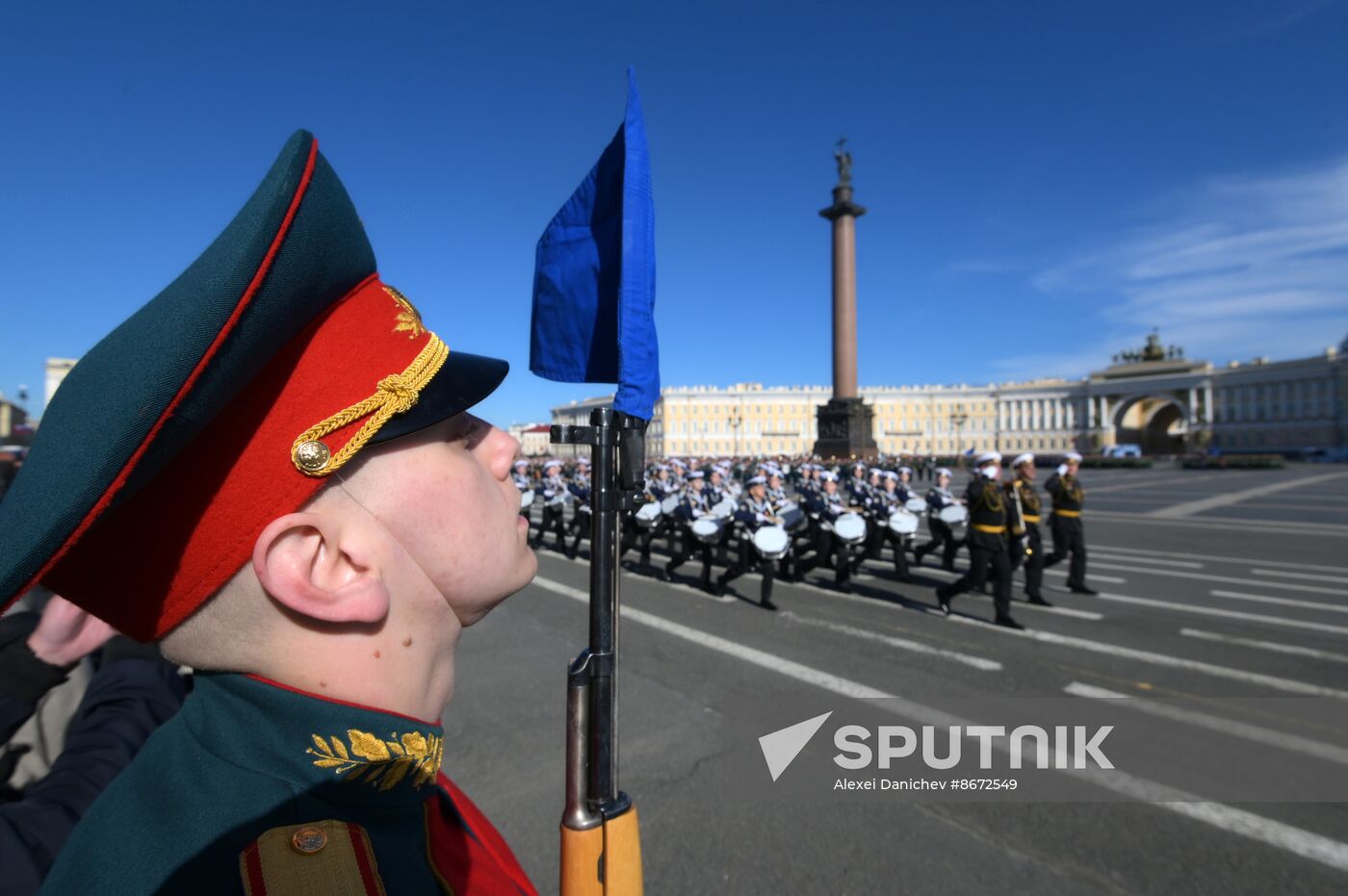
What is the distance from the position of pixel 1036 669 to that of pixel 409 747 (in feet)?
20.8

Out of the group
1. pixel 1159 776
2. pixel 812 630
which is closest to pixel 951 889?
pixel 1159 776

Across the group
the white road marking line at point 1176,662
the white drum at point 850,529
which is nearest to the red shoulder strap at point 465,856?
the white road marking line at point 1176,662

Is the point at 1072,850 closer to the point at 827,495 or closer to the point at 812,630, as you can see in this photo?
the point at 812,630

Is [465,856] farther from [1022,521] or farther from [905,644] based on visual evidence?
[1022,521]

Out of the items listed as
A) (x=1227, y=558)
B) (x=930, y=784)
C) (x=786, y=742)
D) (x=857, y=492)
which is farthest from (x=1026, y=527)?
(x=930, y=784)

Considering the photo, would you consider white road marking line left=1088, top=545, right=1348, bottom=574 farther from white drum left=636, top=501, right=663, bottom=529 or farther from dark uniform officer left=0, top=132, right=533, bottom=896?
dark uniform officer left=0, top=132, right=533, bottom=896

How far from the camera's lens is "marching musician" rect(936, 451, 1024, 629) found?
7.39 meters

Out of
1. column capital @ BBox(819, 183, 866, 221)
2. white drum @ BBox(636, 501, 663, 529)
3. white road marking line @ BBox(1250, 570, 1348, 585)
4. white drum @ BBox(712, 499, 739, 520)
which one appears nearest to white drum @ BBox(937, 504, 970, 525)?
white drum @ BBox(712, 499, 739, 520)

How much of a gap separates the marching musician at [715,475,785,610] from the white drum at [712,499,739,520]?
0.36m

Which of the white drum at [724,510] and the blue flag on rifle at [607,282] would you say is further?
the white drum at [724,510]

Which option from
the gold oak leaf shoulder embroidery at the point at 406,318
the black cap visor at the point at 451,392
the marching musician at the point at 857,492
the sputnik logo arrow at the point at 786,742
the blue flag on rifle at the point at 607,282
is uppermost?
the blue flag on rifle at the point at 607,282

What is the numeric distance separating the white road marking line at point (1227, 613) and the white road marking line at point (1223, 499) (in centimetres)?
1114

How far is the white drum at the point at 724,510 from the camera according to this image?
412 inches

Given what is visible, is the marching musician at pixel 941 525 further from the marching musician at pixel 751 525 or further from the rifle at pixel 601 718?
the rifle at pixel 601 718
